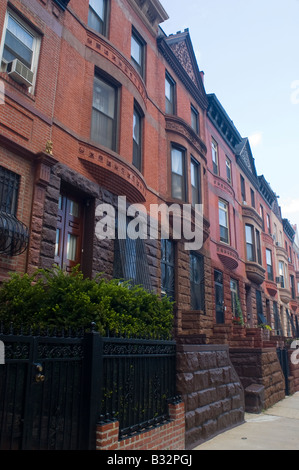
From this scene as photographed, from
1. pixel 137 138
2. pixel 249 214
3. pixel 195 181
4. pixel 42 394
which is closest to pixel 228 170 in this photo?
pixel 249 214

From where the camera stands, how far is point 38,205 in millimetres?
8734

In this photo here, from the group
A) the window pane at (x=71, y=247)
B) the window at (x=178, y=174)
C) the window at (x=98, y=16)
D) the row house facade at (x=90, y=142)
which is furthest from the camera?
the window at (x=178, y=174)

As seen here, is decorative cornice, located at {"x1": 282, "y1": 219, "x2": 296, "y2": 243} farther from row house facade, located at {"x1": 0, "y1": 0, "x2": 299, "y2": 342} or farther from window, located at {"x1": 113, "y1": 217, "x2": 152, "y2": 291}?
window, located at {"x1": 113, "y1": 217, "x2": 152, "y2": 291}

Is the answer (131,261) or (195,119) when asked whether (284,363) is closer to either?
(131,261)

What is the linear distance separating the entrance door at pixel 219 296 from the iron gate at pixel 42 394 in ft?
45.4

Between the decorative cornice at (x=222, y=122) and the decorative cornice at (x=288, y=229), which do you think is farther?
the decorative cornice at (x=288, y=229)

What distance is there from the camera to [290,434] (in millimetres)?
8336

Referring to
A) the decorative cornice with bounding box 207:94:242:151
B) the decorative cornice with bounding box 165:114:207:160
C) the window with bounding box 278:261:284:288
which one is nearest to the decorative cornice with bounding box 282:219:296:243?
the window with bounding box 278:261:284:288

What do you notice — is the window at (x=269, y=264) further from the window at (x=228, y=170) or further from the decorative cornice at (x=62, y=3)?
the decorative cornice at (x=62, y=3)

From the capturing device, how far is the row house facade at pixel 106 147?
8664 mm

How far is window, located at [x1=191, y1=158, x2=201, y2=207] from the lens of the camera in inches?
664

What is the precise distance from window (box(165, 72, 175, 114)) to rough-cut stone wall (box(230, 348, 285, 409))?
10.1 metres

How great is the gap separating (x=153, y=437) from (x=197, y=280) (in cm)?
1076

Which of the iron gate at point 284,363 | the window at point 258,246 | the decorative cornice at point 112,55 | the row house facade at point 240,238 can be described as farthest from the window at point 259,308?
the decorative cornice at point 112,55
